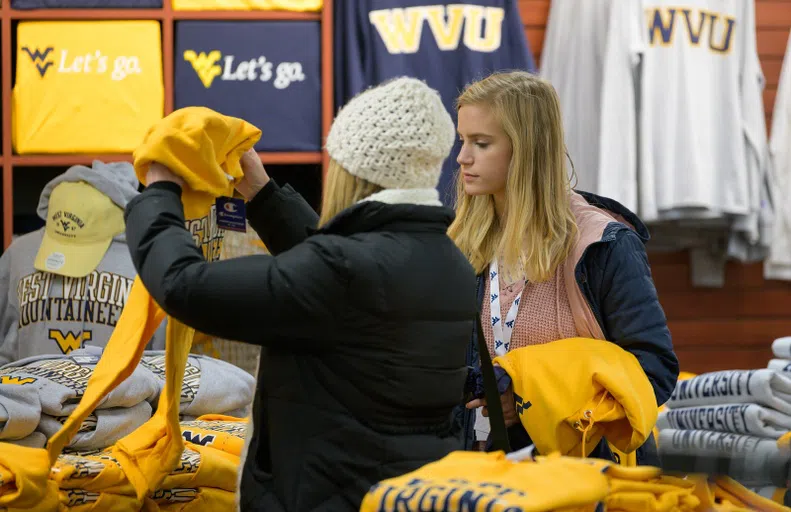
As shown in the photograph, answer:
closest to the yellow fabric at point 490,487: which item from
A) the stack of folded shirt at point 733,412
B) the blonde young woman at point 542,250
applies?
the blonde young woman at point 542,250

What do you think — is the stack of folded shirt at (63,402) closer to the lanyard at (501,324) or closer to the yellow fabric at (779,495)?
the lanyard at (501,324)

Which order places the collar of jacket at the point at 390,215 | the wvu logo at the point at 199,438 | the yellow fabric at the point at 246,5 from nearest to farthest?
1. the collar of jacket at the point at 390,215
2. the wvu logo at the point at 199,438
3. the yellow fabric at the point at 246,5

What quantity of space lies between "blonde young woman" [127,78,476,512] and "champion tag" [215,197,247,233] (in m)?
0.31

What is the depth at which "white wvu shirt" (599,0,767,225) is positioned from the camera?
4367mm

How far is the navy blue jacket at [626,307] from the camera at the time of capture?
2264 millimetres

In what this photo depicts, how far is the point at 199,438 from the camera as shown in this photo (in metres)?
2.59

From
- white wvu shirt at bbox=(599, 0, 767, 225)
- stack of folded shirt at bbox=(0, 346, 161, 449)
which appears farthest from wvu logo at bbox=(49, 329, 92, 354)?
white wvu shirt at bbox=(599, 0, 767, 225)

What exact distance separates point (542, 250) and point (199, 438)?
905 mm

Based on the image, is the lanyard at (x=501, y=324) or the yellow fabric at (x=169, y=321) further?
the lanyard at (x=501, y=324)

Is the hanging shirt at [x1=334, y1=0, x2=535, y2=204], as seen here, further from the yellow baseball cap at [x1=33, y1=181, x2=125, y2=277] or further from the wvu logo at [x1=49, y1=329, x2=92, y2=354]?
the wvu logo at [x1=49, y1=329, x2=92, y2=354]

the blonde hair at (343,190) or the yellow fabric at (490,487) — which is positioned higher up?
the blonde hair at (343,190)

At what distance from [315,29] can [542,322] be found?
2.17m

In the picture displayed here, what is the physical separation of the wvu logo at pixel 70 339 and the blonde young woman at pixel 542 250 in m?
1.49

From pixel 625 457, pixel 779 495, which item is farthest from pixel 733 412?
pixel 779 495
